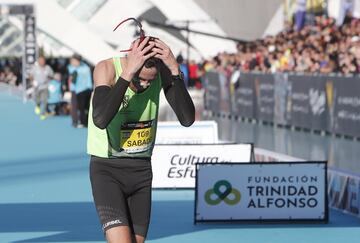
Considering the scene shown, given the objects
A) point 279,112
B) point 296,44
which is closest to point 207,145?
point 279,112

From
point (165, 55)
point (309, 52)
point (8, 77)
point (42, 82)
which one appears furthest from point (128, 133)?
point (8, 77)

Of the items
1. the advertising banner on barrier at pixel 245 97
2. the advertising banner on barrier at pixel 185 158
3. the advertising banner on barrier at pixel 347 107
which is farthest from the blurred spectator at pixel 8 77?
the advertising banner on barrier at pixel 185 158

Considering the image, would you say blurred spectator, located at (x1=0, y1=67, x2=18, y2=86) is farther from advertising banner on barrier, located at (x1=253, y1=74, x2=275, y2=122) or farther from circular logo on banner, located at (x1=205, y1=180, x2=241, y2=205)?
circular logo on banner, located at (x1=205, y1=180, x2=241, y2=205)

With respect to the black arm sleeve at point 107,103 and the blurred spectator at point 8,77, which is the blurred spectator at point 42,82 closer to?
the black arm sleeve at point 107,103

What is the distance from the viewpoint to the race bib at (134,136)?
771cm

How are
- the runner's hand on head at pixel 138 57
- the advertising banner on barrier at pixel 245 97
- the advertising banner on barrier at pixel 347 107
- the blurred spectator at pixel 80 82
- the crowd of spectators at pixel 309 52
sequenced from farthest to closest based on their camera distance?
the advertising banner on barrier at pixel 245 97
the blurred spectator at pixel 80 82
the crowd of spectators at pixel 309 52
the advertising banner on barrier at pixel 347 107
the runner's hand on head at pixel 138 57

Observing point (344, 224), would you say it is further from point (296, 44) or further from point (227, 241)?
point (296, 44)

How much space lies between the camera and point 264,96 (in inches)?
1169

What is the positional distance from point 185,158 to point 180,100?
823 centimetres

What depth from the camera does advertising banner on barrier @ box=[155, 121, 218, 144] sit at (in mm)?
17391

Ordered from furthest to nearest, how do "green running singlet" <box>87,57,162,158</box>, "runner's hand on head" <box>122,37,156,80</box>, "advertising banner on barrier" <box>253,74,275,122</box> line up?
"advertising banner on barrier" <box>253,74,275,122</box>, "green running singlet" <box>87,57,162,158</box>, "runner's hand on head" <box>122,37,156,80</box>

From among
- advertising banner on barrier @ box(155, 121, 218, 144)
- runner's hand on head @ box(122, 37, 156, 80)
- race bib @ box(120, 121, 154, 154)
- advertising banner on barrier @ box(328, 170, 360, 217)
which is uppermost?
runner's hand on head @ box(122, 37, 156, 80)

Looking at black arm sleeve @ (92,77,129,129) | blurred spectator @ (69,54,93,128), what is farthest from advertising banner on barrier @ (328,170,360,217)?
blurred spectator @ (69,54,93,128)

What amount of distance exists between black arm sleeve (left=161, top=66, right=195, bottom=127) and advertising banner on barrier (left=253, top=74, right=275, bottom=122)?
70.4ft
